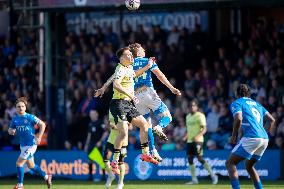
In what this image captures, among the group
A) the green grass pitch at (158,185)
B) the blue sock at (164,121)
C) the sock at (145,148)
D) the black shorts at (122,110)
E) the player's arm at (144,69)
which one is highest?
the player's arm at (144,69)

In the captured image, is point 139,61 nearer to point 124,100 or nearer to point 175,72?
point 124,100

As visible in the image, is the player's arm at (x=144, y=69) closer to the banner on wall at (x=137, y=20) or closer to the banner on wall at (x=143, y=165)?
the banner on wall at (x=143, y=165)

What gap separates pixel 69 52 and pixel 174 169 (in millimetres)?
7645

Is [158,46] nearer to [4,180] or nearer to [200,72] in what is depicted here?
[200,72]

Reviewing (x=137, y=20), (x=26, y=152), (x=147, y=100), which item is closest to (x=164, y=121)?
(x=147, y=100)

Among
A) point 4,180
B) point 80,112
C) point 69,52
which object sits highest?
point 69,52

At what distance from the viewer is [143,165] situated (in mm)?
27250

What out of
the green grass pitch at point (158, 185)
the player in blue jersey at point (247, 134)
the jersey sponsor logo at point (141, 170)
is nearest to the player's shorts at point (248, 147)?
the player in blue jersey at point (247, 134)

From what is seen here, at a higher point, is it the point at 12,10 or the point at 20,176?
the point at 12,10

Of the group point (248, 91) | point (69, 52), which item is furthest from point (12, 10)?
point (248, 91)

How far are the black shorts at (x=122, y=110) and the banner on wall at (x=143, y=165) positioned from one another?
893 cm

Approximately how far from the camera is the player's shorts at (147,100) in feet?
64.3

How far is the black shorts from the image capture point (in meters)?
18.1

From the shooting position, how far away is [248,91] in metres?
16.3
